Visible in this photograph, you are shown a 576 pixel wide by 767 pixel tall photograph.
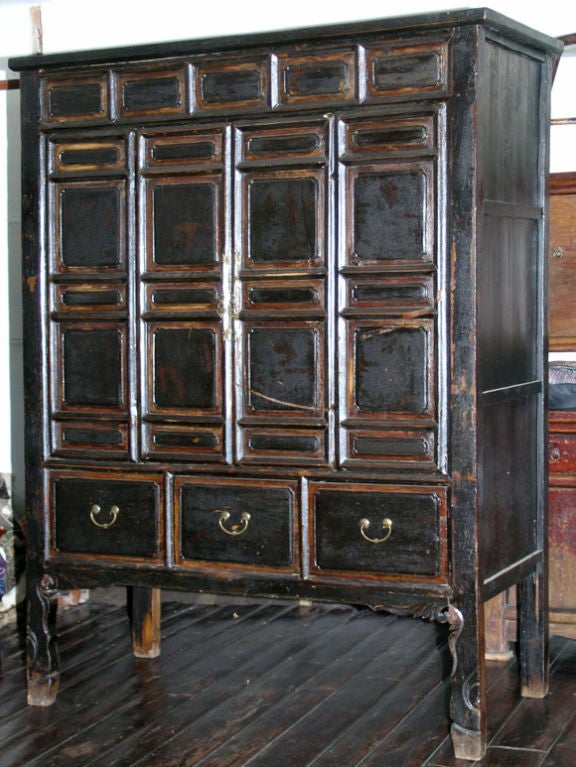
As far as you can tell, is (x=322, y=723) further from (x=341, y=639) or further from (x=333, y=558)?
(x=341, y=639)

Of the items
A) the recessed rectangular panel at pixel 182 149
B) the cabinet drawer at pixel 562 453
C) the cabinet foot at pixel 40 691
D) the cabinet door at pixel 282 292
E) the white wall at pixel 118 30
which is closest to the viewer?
the cabinet door at pixel 282 292

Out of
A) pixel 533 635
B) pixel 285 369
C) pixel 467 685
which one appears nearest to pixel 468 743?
pixel 467 685

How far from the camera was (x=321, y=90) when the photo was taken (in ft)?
12.4

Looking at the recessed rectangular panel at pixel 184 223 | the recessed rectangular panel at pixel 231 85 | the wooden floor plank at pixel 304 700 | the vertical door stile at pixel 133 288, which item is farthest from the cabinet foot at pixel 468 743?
the recessed rectangular panel at pixel 231 85

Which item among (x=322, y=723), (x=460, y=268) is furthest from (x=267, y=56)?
(x=322, y=723)

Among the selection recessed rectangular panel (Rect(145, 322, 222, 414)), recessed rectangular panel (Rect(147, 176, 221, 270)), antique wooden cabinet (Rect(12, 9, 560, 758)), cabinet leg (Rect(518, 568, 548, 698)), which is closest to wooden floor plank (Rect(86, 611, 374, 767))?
antique wooden cabinet (Rect(12, 9, 560, 758))

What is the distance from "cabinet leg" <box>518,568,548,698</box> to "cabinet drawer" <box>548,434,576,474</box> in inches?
19.6

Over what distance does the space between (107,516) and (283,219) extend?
3.67ft

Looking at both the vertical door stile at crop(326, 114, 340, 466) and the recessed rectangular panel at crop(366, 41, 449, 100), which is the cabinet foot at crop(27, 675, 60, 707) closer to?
the vertical door stile at crop(326, 114, 340, 466)

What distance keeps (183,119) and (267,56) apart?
0.33 metres

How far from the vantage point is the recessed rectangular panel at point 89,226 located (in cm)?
404

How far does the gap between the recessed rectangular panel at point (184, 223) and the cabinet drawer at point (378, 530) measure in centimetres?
81

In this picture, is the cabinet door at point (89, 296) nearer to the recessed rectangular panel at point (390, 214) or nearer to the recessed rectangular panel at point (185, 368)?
the recessed rectangular panel at point (185, 368)

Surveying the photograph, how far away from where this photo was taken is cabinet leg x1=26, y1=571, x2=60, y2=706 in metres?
4.16
